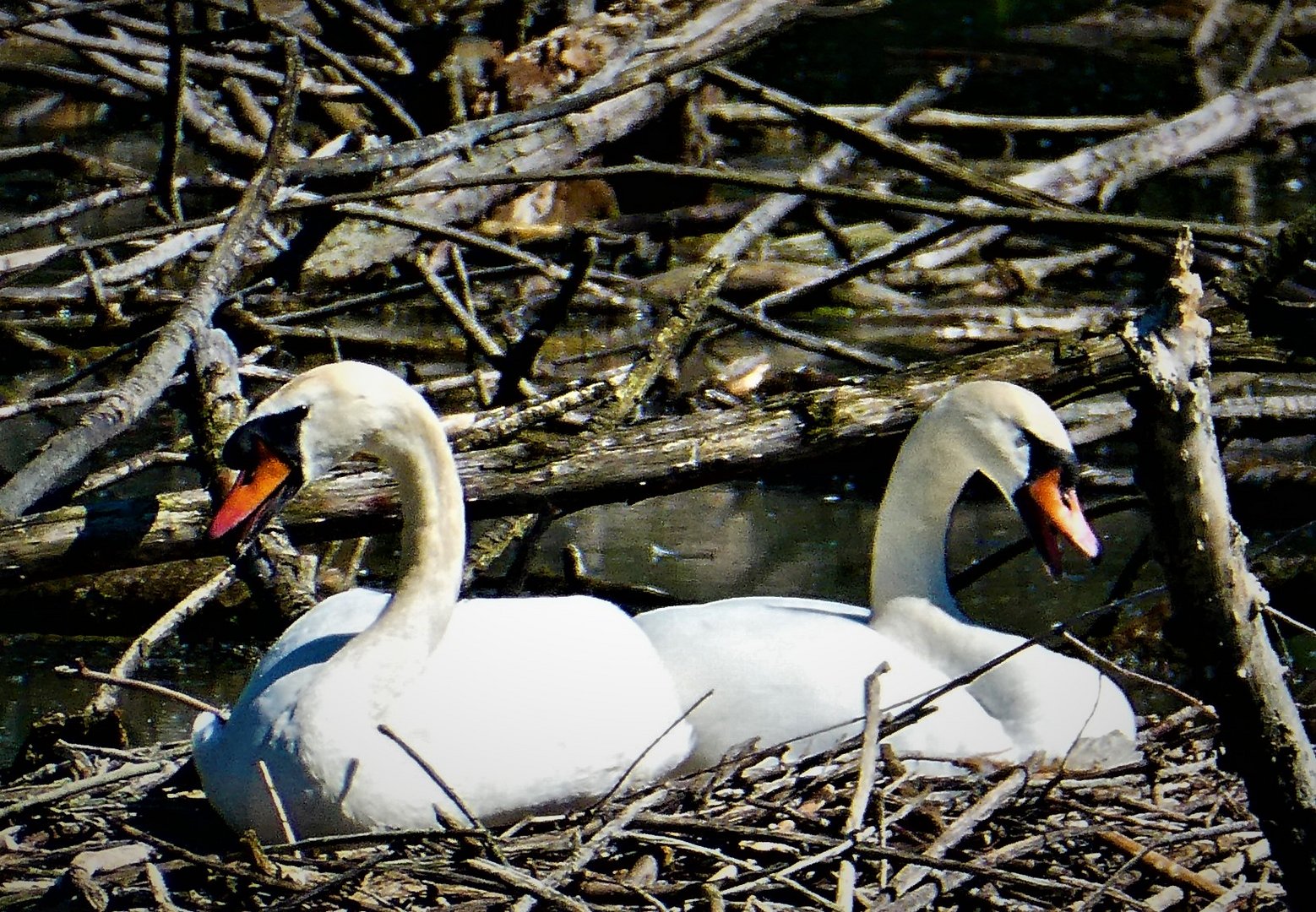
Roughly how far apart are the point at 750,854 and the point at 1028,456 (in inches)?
55.1

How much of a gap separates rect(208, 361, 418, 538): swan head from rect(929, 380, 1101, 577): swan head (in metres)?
1.48

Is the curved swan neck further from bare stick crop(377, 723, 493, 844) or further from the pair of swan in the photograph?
bare stick crop(377, 723, 493, 844)

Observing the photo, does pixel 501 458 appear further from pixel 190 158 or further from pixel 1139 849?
pixel 190 158

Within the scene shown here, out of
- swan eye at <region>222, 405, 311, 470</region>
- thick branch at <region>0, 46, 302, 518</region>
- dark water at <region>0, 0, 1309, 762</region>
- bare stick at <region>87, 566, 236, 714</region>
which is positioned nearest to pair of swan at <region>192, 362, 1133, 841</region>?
swan eye at <region>222, 405, 311, 470</region>

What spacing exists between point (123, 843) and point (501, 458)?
1434 mm

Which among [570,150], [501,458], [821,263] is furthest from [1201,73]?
[501,458]

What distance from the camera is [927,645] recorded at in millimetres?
4730

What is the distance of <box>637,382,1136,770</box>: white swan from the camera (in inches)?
171

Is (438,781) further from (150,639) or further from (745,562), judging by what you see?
(745,562)

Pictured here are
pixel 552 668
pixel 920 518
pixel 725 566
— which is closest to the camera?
pixel 552 668

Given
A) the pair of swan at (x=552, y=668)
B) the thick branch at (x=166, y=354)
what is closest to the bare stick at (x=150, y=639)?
the pair of swan at (x=552, y=668)

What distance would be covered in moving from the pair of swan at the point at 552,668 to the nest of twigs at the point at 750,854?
0.47 ft

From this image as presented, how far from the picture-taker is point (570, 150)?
7527 mm

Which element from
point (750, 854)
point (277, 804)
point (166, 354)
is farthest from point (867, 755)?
point (166, 354)
